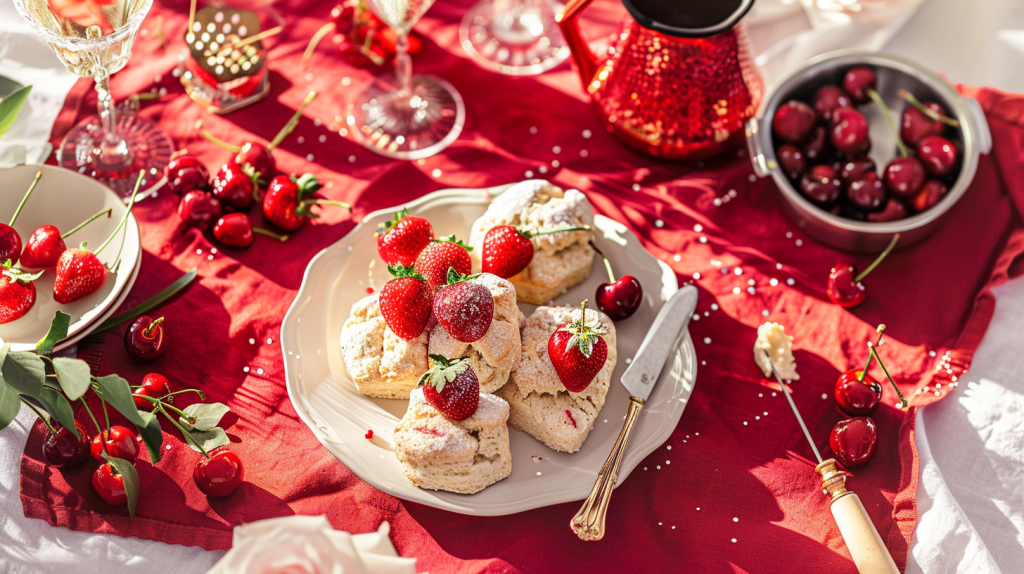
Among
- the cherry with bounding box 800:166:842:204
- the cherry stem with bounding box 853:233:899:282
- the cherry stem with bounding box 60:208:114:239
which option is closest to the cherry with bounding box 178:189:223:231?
the cherry stem with bounding box 60:208:114:239

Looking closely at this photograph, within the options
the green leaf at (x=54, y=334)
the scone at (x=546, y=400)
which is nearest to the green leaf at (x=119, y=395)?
the green leaf at (x=54, y=334)

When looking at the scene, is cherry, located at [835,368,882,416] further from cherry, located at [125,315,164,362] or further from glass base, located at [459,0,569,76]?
cherry, located at [125,315,164,362]

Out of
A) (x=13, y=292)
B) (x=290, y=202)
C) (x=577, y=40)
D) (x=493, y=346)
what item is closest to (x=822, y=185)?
(x=577, y=40)

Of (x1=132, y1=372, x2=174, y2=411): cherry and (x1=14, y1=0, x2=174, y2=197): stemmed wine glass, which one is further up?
(x1=14, y1=0, x2=174, y2=197): stemmed wine glass

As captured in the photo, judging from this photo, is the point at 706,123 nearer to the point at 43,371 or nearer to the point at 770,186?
the point at 770,186

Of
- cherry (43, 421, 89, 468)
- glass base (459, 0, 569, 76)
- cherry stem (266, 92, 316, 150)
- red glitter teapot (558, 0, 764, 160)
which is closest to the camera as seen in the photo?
cherry (43, 421, 89, 468)

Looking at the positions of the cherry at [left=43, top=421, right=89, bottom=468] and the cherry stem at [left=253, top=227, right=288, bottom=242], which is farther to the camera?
the cherry stem at [left=253, top=227, right=288, bottom=242]

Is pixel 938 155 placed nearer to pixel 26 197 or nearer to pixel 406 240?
pixel 406 240
